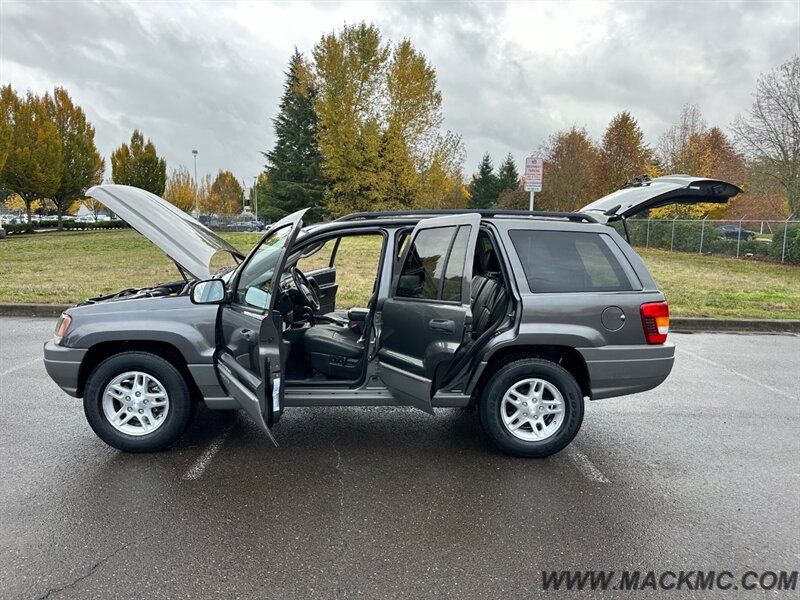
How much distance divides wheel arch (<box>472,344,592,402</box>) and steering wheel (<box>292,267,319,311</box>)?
5.84 ft

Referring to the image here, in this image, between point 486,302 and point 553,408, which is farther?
point 486,302

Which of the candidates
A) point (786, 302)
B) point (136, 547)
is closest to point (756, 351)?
point (786, 302)

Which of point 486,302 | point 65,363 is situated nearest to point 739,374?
point 486,302

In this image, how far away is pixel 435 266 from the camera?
381cm

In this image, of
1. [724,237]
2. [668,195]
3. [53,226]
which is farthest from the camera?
[53,226]

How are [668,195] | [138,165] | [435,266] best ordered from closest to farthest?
[435,266], [668,195], [138,165]

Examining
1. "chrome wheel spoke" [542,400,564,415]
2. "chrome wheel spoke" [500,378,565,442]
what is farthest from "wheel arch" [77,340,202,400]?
"chrome wheel spoke" [542,400,564,415]

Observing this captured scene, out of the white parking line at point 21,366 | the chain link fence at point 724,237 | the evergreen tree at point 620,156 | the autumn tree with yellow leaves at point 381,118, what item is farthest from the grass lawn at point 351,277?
the evergreen tree at point 620,156

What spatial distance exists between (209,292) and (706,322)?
853 centimetres

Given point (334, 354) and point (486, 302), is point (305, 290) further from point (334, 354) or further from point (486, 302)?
point (486, 302)

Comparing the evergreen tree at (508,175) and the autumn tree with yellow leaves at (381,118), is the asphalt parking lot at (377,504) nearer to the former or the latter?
the autumn tree with yellow leaves at (381,118)

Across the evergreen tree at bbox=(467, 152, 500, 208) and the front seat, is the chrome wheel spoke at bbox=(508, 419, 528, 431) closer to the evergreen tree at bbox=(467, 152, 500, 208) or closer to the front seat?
the front seat

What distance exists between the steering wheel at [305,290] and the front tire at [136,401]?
139 cm

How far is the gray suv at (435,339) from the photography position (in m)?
3.72
